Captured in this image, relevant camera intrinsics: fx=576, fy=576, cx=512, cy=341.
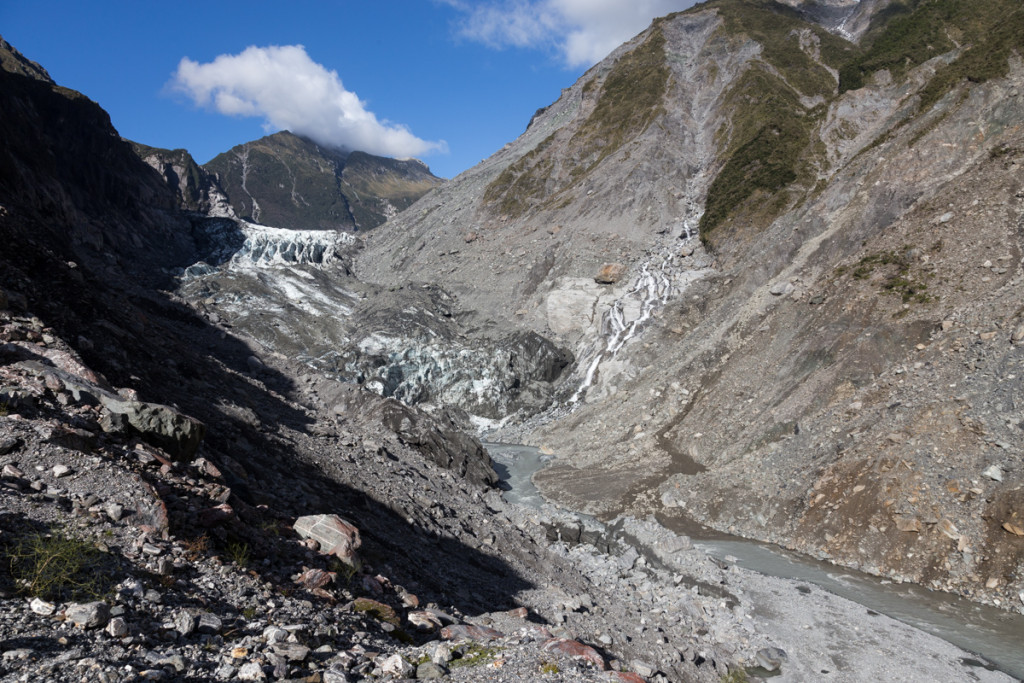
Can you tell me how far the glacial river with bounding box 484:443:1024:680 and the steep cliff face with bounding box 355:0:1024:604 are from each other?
0.69 m

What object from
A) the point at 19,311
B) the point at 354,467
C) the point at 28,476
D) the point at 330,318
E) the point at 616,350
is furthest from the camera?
the point at 330,318

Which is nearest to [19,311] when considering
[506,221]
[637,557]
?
[637,557]

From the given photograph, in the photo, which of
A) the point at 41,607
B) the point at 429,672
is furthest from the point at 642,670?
the point at 41,607

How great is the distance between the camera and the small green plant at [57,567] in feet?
18.8

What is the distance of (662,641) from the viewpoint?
516 inches

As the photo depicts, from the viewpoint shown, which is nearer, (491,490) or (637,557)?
(637,557)

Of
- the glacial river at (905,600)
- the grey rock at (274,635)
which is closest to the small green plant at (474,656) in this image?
the grey rock at (274,635)

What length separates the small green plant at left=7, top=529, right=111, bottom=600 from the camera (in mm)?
5727

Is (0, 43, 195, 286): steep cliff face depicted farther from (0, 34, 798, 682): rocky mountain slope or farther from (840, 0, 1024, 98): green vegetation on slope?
(840, 0, 1024, 98): green vegetation on slope

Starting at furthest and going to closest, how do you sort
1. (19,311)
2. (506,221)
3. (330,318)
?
(506,221) → (330,318) → (19,311)

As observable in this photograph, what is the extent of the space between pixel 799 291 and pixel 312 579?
30087mm

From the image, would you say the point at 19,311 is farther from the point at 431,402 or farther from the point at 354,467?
the point at 431,402

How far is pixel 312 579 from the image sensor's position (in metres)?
8.45

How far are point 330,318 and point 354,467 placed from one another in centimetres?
3471
